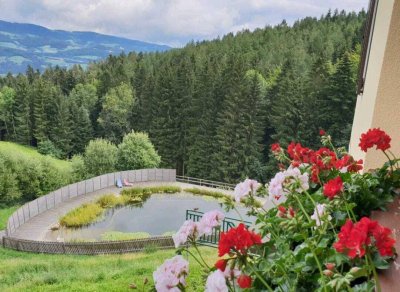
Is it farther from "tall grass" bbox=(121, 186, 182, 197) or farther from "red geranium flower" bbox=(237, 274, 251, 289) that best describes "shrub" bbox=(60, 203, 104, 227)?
"red geranium flower" bbox=(237, 274, 251, 289)

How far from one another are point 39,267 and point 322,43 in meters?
35.5

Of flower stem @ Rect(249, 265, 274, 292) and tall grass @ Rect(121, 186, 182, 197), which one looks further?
tall grass @ Rect(121, 186, 182, 197)

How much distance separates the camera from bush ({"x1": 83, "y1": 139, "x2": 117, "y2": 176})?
74.8 feet

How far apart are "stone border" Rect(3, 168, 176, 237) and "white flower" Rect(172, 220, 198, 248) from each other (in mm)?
12470

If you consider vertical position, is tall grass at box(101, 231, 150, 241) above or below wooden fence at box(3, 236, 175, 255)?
below

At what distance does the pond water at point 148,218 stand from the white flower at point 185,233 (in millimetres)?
10472

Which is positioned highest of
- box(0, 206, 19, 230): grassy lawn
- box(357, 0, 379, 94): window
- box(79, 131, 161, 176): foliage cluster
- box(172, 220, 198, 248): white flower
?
box(357, 0, 379, 94): window

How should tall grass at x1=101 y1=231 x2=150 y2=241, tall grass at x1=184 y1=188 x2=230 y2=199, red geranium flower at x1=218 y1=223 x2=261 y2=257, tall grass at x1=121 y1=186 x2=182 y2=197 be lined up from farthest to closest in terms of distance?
tall grass at x1=184 y1=188 x2=230 y2=199 < tall grass at x1=121 y1=186 x2=182 y2=197 < tall grass at x1=101 y1=231 x2=150 y2=241 < red geranium flower at x1=218 y1=223 x2=261 y2=257

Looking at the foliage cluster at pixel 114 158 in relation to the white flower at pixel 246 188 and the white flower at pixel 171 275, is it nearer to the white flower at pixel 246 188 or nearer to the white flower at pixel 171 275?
Answer: the white flower at pixel 246 188

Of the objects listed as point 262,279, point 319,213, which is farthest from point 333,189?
point 262,279

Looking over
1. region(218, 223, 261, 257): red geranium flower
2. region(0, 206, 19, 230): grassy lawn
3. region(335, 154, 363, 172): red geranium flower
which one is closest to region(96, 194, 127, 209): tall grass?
region(0, 206, 19, 230): grassy lawn

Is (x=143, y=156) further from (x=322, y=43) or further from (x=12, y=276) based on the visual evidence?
(x=322, y=43)

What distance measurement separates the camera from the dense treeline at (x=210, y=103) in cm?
2628

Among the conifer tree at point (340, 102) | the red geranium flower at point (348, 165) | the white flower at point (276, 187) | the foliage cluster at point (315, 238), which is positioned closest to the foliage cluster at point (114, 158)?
the conifer tree at point (340, 102)
